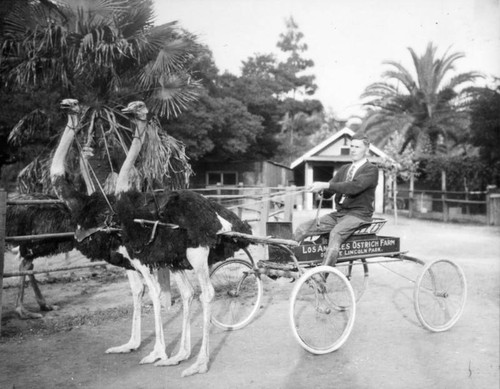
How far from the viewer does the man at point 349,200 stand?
4.93 meters

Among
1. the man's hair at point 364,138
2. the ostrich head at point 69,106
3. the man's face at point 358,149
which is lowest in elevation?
the man's face at point 358,149

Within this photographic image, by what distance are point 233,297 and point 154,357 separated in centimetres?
133

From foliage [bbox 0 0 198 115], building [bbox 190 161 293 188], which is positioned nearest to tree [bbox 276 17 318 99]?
building [bbox 190 161 293 188]

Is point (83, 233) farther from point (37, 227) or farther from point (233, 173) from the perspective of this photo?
point (233, 173)

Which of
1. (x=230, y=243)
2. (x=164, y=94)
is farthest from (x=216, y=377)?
(x=164, y=94)

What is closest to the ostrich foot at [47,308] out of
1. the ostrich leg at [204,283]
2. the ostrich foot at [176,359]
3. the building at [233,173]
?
the ostrich foot at [176,359]

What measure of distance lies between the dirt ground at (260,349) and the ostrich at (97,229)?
22 cm

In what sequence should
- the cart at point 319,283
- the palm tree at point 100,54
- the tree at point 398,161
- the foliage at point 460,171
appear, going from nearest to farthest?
the cart at point 319,283 → the palm tree at point 100,54 → the tree at point 398,161 → the foliage at point 460,171

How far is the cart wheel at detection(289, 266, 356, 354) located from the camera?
443 cm

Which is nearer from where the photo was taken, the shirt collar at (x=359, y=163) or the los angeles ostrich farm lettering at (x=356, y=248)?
the los angeles ostrich farm lettering at (x=356, y=248)

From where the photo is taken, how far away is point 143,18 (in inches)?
363

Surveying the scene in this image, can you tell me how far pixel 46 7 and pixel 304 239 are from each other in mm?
6485

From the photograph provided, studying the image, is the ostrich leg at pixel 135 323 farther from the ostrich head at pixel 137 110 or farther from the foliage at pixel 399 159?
the foliage at pixel 399 159

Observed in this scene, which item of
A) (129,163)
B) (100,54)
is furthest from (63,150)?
(100,54)
